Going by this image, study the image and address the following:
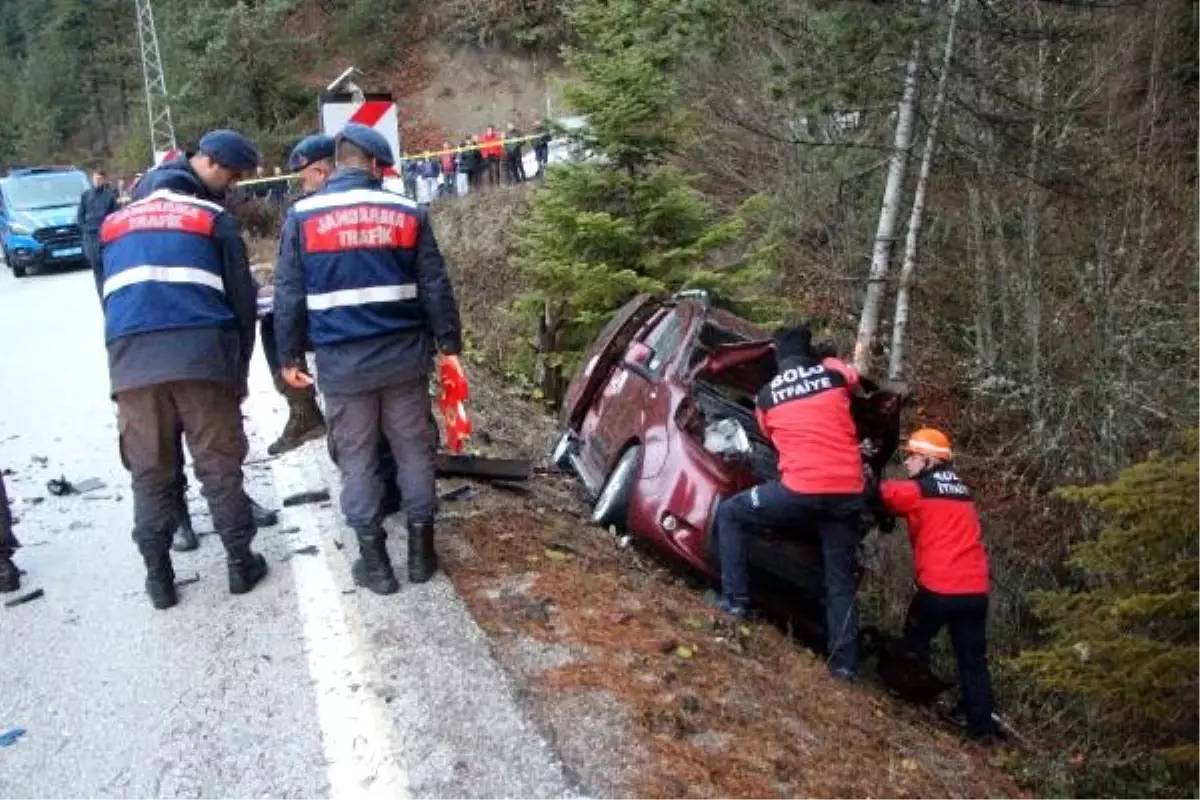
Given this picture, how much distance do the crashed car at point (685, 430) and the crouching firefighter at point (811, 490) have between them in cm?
25

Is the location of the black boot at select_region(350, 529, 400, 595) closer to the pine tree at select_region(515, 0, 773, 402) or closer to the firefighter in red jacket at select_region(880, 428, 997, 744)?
the firefighter in red jacket at select_region(880, 428, 997, 744)

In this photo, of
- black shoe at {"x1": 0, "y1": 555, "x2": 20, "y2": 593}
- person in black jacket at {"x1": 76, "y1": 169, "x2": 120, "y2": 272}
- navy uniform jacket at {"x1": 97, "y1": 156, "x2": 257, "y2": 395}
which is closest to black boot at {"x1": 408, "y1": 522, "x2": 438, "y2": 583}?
navy uniform jacket at {"x1": 97, "y1": 156, "x2": 257, "y2": 395}

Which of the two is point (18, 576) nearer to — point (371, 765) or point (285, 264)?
point (285, 264)

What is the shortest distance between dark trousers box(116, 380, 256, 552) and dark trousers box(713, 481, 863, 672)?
2422 mm

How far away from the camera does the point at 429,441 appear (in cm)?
459

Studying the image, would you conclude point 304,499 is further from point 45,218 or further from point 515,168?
point 515,168

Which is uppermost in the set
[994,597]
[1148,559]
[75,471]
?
[75,471]

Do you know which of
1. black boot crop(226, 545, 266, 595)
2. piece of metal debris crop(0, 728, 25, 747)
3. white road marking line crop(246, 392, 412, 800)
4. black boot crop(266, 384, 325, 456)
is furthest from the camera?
black boot crop(266, 384, 325, 456)

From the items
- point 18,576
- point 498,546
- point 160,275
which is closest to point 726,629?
point 498,546

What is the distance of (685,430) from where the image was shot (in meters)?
5.88

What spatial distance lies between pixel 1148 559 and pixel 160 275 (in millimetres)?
5226

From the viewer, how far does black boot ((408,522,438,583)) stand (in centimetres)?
452

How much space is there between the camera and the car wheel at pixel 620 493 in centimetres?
623

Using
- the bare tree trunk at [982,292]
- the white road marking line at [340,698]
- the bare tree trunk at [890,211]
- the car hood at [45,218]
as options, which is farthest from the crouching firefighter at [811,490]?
the car hood at [45,218]
